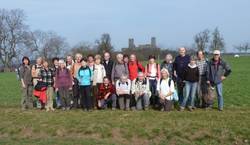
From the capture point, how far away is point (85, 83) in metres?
14.3

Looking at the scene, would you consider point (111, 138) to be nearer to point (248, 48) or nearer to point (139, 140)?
point (139, 140)

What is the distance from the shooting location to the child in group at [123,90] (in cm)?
1422

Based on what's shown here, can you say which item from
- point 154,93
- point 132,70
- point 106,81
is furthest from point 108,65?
point 154,93

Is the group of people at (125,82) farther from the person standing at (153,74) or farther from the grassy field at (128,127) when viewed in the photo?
the grassy field at (128,127)

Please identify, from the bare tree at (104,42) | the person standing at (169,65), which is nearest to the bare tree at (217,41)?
the bare tree at (104,42)

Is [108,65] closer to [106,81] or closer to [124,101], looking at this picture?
[106,81]

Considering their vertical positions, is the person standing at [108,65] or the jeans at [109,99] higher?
the person standing at [108,65]

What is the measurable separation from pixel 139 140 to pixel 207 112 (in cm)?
320

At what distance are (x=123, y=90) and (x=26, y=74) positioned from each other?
3552mm

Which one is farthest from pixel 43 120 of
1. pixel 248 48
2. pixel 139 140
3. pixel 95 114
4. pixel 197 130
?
pixel 248 48

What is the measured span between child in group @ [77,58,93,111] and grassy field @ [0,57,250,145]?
2.60 ft

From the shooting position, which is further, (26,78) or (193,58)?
(26,78)

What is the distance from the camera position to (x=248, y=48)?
112 meters

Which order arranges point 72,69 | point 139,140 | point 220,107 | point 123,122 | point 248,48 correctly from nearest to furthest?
1. point 139,140
2. point 123,122
3. point 220,107
4. point 72,69
5. point 248,48
